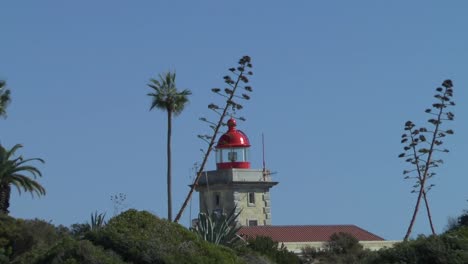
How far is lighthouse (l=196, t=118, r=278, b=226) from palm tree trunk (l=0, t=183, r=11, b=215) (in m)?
13.1

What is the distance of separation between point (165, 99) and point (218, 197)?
14874 mm

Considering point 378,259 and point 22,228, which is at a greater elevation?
point 22,228

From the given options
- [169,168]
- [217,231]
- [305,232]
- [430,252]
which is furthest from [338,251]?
[430,252]

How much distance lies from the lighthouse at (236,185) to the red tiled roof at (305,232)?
4500mm

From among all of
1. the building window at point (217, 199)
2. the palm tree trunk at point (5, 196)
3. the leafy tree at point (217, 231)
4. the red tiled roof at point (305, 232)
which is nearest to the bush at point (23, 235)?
the palm tree trunk at point (5, 196)

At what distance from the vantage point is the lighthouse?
60.4 metres

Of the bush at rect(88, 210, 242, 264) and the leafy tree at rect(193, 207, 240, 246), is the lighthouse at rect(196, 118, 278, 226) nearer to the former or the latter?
the leafy tree at rect(193, 207, 240, 246)

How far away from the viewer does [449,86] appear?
4975cm

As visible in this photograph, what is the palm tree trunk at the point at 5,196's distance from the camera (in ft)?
163

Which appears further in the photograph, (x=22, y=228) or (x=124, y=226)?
(x=22, y=228)

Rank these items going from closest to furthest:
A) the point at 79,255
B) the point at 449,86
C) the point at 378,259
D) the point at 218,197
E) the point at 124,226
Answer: the point at 79,255 < the point at 124,226 < the point at 378,259 < the point at 449,86 < the point at 218,197

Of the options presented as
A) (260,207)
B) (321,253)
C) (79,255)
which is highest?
(260,207)

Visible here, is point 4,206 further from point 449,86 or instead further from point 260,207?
point 449,86

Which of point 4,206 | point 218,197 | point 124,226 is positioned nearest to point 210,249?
point 124,226
